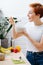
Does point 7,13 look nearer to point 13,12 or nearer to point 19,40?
point 13,12

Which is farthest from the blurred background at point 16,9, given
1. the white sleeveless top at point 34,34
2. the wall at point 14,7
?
the white sleeveless top at point 34,34

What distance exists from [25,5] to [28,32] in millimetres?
1233

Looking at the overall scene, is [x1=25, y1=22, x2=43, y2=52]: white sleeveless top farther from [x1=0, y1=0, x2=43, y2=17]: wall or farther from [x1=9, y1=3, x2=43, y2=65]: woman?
[x1=0, y1=0, x2=43, y2=17]: wall

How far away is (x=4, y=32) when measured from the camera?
293cm

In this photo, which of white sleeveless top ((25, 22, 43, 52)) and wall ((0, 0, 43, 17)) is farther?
wall ((0, 0, 43, 17))

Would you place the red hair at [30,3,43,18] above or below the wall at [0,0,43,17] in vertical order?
above

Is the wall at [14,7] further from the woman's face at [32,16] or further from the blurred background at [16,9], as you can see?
the woman's face at [32,16]

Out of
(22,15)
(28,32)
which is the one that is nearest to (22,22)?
(22,15)

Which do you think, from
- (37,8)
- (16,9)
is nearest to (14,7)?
(16,9)

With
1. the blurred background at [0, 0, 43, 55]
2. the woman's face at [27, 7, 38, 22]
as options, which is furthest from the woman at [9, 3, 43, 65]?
the blurred background at [0, 0, 43, 55]

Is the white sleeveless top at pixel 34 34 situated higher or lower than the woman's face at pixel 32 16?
lower

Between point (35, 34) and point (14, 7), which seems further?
point (14, 7)

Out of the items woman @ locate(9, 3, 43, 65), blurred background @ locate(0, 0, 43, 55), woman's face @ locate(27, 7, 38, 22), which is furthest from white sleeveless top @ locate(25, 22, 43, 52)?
blurred background @ locate(0, 0, 43, 55)

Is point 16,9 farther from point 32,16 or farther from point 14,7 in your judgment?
point 32,16
